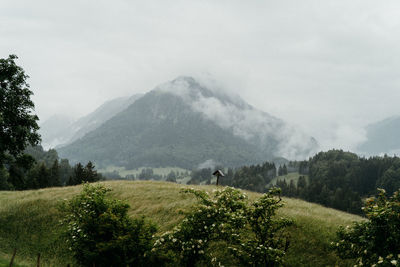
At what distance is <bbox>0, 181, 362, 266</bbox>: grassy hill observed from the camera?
73.2 ft

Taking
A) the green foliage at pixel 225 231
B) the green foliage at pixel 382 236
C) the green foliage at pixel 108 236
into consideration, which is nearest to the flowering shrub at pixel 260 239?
the green foliage at pixel 225 231

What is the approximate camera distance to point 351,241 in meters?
14.6

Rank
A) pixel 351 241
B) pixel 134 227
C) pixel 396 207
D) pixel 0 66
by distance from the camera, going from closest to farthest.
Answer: pixel 396 207 < pixel 351 241 < pixel 134 227 < pixel 0 66

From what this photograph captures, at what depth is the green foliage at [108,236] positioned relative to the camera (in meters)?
16.1

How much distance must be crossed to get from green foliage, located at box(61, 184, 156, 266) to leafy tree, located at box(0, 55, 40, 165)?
18337 mm

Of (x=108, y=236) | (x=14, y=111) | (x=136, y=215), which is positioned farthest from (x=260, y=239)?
(x=14, y=111)

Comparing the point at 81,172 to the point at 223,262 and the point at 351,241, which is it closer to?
the point at 223,262

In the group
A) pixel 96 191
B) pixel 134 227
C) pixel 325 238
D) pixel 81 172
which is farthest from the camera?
pixel 81 172

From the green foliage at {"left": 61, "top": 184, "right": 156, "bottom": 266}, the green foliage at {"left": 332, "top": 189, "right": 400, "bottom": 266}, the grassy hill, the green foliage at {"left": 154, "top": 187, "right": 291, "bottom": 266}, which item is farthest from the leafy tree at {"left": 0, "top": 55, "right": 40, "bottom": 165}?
the green foliage at {"left": 332, "top": 189, "right": 400, "bottom": 266}

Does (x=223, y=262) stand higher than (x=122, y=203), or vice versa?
(x=122, y=203)

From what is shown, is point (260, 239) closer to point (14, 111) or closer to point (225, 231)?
point (225, 231)

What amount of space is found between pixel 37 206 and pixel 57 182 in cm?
7955

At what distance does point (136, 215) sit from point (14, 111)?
17.5 metres

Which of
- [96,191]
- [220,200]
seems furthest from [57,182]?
[220,200]
